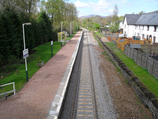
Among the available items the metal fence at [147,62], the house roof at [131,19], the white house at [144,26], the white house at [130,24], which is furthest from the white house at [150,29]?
the metal fence at [147,62]

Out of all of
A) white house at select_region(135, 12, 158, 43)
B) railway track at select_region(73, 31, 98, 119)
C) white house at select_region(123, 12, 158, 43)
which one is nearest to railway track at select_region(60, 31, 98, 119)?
railway track at select_region(73, 31, 98, 119)

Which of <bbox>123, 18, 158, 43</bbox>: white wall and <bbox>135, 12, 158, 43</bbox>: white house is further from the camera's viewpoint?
<bbox>123, 18, 158, 43</bbox>: white wall

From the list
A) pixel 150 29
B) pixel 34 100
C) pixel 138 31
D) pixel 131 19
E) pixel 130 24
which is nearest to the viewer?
pixel 34 100

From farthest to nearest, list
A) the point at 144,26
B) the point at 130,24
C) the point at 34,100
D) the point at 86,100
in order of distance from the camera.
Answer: the point at 130,24, the point at 144,26, the point at 86,100, the point at 34,100

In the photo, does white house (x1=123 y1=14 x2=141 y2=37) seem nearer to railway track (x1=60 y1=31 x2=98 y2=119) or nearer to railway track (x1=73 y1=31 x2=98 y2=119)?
railway track (x1=60 y1=31 x2=98 y2=119)

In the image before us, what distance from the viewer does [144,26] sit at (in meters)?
39.6

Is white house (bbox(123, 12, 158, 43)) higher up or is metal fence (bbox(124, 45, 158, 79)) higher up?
white house (bbox(123, 12, 158, 43))

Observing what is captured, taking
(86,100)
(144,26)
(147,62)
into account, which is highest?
(144,26)

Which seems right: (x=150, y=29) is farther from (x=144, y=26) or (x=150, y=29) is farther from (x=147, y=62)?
(x=147, y=62)

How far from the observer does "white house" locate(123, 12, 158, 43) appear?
34125 mm

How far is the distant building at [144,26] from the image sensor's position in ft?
112

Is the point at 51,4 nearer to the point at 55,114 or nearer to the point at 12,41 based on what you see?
the point at 12,41

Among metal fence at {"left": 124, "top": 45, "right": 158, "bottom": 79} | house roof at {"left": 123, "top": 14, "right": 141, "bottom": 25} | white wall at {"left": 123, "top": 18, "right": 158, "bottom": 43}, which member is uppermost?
house roof at {"left": 123, "top": 14, "right": 141, "bottom": 25}

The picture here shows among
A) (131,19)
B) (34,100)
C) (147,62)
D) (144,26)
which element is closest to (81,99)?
(34,100)
